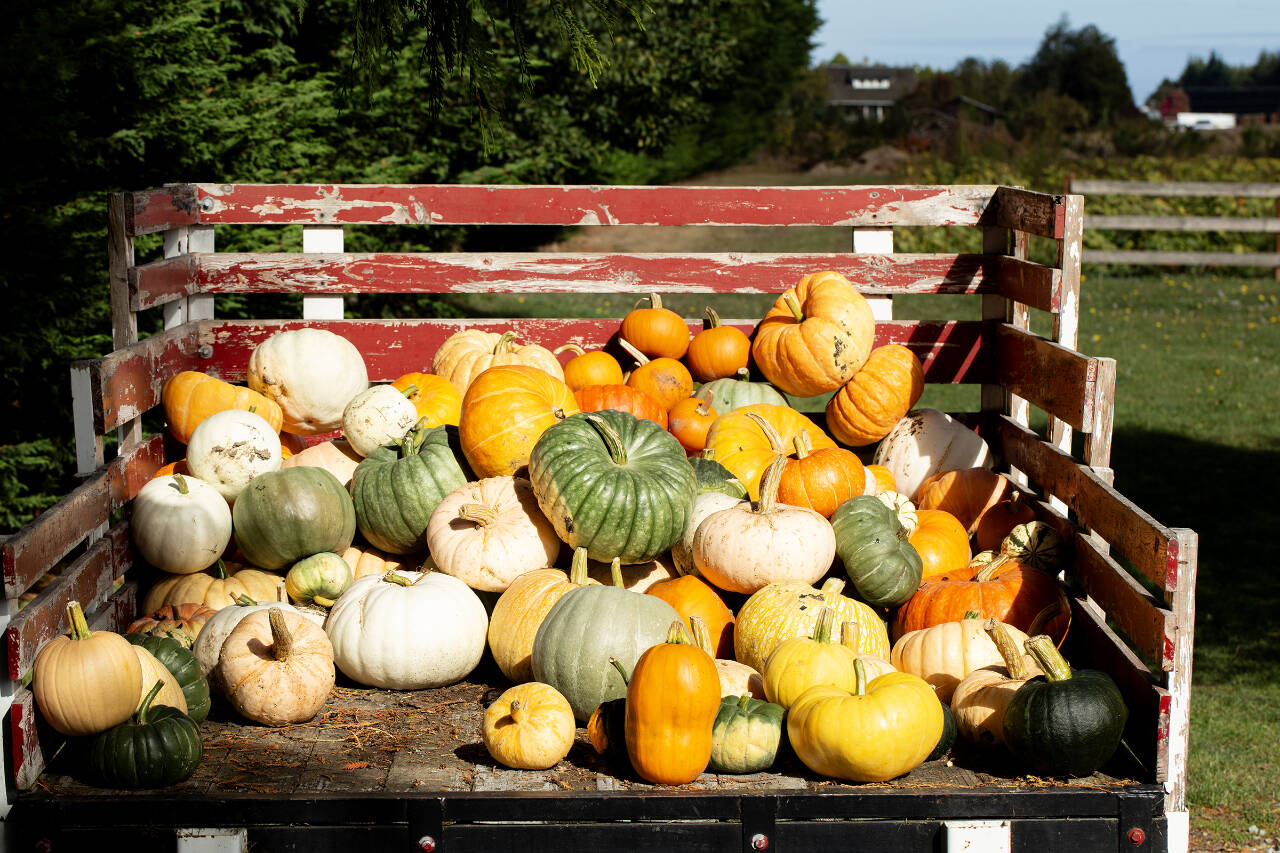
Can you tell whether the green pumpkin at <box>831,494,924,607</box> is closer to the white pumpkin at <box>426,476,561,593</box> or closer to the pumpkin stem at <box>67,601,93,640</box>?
the white pumpkin at <box>426,476,561,593</box>

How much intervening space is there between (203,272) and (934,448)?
3.09m

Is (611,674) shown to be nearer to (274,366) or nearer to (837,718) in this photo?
(837,718)

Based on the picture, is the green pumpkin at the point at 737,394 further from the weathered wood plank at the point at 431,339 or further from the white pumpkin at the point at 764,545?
the white pumpkin at the point at 764,545

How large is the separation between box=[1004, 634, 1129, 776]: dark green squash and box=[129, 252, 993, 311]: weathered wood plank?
7.81 feet

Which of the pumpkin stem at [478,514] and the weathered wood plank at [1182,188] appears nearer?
the pumpkin stem at [478,514]

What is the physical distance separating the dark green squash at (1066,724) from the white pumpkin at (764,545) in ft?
3.14

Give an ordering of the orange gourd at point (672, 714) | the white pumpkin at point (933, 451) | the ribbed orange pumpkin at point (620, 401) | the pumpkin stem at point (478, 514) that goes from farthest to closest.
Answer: the white pumpkin at point (933, 451) → the ribbed orange pumpkin at point (620, 401) → the pumpkin stem at point (478, 514) → the orange gourd at point (672, 714)

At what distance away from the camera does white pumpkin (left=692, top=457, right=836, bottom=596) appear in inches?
151

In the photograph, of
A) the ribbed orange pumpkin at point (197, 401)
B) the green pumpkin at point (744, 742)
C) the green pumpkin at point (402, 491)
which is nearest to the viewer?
the green pumpkin at point (744, 742)

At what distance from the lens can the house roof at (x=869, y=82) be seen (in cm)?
11056

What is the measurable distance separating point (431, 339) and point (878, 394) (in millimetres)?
1909

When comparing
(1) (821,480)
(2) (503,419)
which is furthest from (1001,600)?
(2) (503,419)

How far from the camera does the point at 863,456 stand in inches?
210

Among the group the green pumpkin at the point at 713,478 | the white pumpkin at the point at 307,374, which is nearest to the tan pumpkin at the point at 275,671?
the white pumpkin at the point at 307,374
